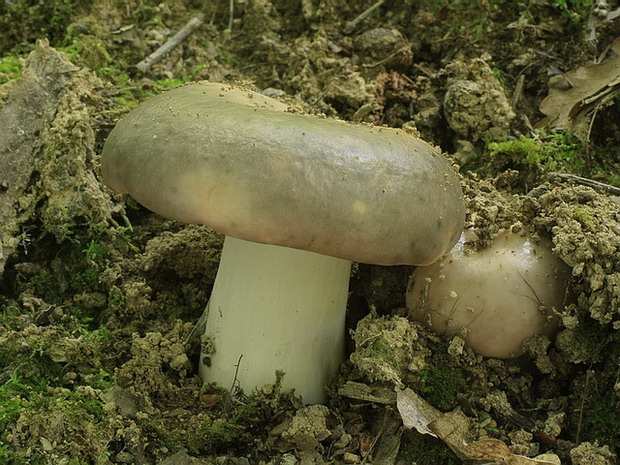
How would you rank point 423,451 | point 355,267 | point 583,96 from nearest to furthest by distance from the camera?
point 423,451 < point 355,267 < point 583,96

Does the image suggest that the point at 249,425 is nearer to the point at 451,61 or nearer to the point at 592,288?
the point at 592,288

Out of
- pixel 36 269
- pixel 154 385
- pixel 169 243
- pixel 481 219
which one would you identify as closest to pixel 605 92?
pixel 481 219

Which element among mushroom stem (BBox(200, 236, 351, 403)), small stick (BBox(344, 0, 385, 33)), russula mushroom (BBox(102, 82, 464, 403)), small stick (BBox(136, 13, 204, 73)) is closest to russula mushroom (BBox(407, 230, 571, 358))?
russula mushroom (BBox(102, 82, 464, 403))

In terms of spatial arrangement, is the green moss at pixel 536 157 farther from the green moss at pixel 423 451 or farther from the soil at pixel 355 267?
the green moss at pixel 423 451

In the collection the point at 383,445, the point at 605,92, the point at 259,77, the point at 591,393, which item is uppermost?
the point at 605,92

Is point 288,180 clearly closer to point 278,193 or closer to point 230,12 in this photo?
point 278,193

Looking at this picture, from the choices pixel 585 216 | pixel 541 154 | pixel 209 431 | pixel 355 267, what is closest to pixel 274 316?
pixel 209 431

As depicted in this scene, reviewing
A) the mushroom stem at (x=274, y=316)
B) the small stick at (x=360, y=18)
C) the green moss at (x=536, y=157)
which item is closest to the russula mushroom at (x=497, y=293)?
the mushroom stem at (x=274, y=316)
